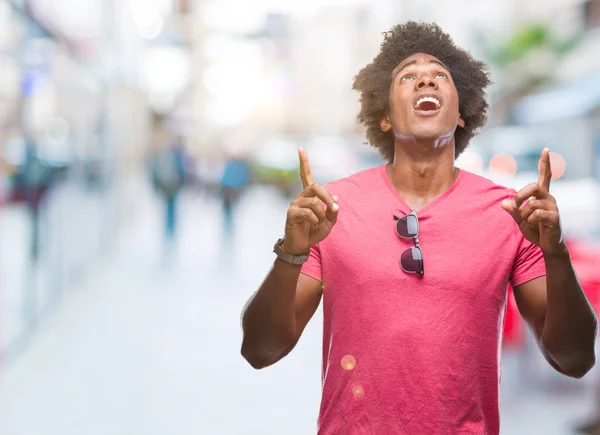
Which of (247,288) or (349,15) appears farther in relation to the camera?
(349,15)

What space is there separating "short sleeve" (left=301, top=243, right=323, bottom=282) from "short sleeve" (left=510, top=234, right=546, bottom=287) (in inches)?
18.2

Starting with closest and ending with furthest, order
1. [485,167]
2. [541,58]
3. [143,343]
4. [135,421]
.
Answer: [135,421] < [143,343] < [485,167] < [541,58]

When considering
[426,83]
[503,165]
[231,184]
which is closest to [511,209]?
[426,83]

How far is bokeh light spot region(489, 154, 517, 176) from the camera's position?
47.4 feet

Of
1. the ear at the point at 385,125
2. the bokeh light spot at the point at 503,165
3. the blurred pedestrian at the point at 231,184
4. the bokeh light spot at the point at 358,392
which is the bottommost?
the bokeh light spot at the point at 358,392

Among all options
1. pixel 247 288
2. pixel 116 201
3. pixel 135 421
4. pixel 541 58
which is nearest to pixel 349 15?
pixel 541 58

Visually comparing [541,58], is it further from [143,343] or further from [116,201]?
[143,343]

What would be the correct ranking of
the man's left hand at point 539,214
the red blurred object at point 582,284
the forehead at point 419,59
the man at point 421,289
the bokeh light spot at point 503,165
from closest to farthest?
the man's left hand at point 539,214, the man at point 421,289, the forehead at point 419,59, the red blurred object at point 582,284, the bokeh light spot at point 503,165

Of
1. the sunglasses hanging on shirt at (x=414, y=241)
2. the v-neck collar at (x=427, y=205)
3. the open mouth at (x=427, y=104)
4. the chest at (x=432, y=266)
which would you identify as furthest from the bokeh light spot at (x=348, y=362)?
the open mouth at (x=427, y=104)

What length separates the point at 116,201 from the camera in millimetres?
18344

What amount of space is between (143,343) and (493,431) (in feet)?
19.6

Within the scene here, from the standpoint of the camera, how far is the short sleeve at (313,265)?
210 centimetres

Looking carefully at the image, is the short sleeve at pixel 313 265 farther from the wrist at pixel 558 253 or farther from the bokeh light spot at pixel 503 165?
the bokeh light spot at pixel 503 165

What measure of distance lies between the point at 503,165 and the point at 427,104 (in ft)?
42.9
